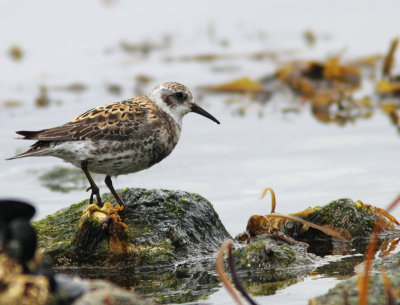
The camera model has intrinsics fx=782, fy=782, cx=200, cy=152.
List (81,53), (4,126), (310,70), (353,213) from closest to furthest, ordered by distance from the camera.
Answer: (353,213), (4,126), (310,70), (81,53)

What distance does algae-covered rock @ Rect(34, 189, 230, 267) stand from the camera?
5934 millimetres

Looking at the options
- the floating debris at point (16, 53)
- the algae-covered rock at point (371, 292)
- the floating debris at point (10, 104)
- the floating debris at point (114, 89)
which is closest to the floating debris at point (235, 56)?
the floating debris at point (114, 89)

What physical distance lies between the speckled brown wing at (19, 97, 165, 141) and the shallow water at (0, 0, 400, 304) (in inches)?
47.9

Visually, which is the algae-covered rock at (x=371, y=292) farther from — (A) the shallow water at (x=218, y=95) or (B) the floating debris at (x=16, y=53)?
(B) the floating debris at (x=16, y=53)

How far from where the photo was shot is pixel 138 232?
6117 mm

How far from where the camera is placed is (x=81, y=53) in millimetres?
14297

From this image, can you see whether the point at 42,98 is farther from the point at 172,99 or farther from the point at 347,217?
the point at 347,217

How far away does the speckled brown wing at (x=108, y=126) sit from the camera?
6.50m

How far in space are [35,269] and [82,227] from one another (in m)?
2.05

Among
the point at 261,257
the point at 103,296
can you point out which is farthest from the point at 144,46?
the point at 103,296

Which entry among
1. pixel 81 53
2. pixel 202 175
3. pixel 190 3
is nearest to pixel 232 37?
pixel 190 3

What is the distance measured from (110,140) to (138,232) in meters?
0.86

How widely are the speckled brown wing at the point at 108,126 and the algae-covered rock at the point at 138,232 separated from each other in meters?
0.54

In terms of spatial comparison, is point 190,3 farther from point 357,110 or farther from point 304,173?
point 304,173
